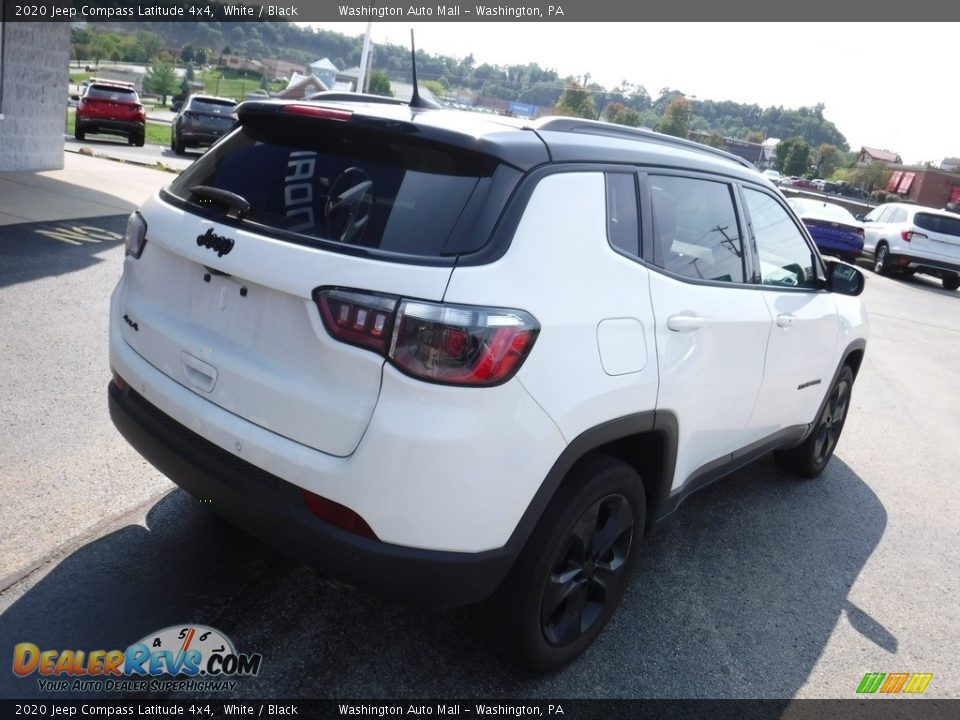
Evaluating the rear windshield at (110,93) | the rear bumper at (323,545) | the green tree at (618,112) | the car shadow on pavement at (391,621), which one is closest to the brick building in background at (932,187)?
the green tree at (618,112)

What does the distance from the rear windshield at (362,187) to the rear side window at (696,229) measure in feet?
2.99

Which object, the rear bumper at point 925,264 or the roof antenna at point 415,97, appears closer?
the roof antenna at point 415,97

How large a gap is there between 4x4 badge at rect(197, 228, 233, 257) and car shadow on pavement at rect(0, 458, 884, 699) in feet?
3.62

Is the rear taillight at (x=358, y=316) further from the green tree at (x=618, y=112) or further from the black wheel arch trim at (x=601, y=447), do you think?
the green tree at (x=618, y=112)

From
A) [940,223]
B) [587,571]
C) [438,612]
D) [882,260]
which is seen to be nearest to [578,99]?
[882,260]

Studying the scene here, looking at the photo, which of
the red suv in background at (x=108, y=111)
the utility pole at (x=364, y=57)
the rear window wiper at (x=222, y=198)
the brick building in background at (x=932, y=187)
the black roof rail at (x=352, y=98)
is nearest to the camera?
the rear window wiper at (x=222, y=198)

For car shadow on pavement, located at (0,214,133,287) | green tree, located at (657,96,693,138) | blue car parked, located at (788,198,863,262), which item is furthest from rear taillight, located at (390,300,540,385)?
green tree, located at (657,96,693,138)

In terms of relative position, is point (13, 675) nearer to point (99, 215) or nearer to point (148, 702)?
point (148, 702)

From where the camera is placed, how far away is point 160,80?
8706 centimetres

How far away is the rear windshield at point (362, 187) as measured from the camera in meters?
2.39

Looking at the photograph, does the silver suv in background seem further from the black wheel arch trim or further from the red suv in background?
the red suv in background

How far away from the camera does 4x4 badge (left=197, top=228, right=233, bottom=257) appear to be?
2570mm

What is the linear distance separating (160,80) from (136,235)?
310ft

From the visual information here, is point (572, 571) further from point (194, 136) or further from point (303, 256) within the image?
point (194, 136)
